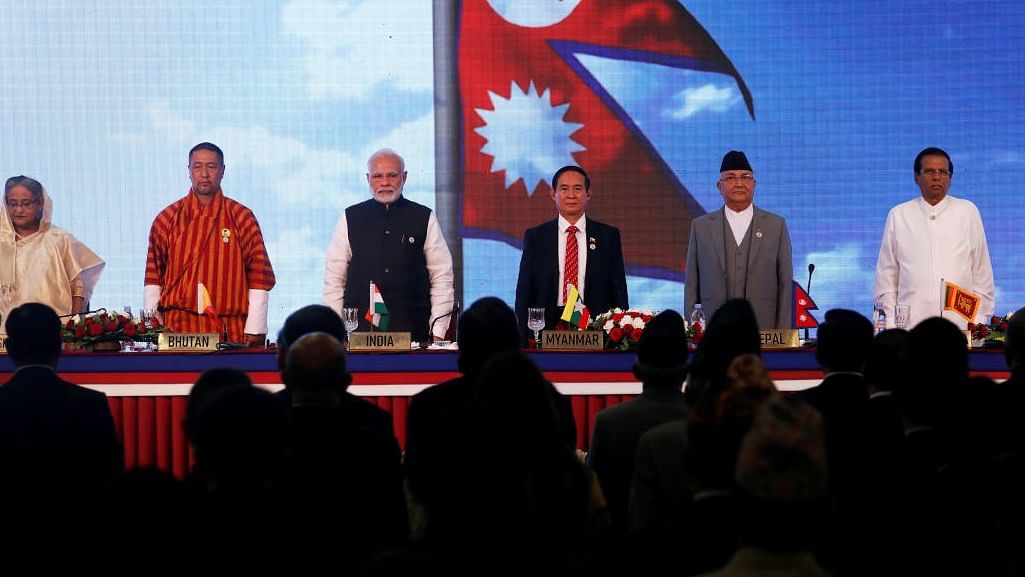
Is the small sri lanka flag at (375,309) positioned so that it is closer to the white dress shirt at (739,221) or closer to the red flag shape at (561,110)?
the white dress shirt at (739,221)

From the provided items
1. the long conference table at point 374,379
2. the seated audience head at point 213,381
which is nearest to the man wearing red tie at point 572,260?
the long conference table at point 374,379

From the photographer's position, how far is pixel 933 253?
17.8ft

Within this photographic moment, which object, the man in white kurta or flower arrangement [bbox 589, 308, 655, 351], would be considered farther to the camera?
the man in white kurta

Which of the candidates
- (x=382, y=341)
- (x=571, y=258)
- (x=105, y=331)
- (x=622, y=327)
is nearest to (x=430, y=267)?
(x=571, y=258)

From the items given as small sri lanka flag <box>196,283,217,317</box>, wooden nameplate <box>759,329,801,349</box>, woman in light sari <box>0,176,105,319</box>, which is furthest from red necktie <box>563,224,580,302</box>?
woman in light sari <box>0,176,105,319</box>

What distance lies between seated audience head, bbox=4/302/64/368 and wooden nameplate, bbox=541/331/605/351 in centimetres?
196

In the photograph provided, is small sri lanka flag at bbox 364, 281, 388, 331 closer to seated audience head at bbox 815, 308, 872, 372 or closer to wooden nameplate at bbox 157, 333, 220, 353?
wooden nameplate at bbox 157, 333, 220, 353

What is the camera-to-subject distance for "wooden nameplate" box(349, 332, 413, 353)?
4.37 m

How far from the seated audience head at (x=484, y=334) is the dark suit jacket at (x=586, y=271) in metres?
2.62

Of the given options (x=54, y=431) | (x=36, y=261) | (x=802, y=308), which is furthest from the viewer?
(x=36, y=261)

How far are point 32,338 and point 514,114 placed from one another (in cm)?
439

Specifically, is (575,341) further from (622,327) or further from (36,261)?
(36,261)

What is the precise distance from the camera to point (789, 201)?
22.3ft

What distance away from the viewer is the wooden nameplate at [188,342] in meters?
4.39
